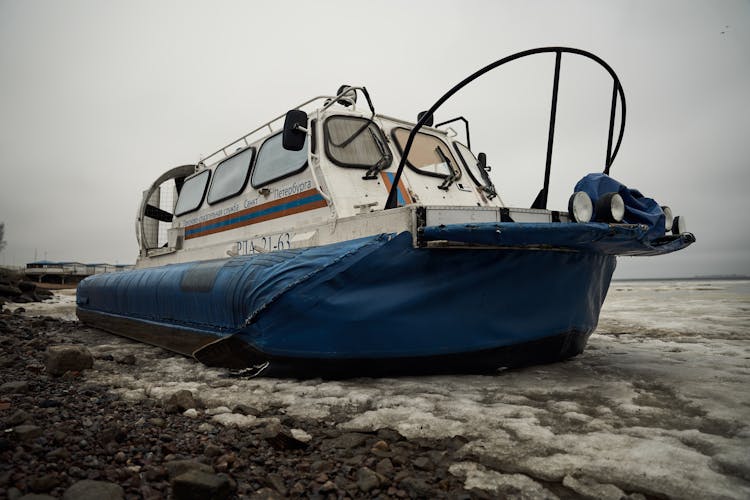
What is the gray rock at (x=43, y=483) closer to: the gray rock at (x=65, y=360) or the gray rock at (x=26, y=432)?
the gray rock at (x=26, y=432)

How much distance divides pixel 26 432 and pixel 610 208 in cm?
304

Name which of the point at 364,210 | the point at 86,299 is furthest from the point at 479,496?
the point at 86,299

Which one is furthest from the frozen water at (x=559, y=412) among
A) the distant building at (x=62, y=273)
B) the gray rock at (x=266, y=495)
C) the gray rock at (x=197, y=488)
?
the distant building at (x=62, y=273)

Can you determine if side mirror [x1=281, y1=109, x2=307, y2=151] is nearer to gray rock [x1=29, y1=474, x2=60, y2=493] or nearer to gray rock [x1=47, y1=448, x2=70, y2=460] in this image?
gray rock [x1=47, y1=448, x2=70, y2=460]

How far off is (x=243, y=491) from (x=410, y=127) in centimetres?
367

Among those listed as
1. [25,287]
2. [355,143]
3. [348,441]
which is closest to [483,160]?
[355,143]

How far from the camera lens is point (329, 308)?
2.67m

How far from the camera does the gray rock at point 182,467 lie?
152cm

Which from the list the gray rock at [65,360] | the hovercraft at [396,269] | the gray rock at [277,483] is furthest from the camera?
the gray rock at [65,360]

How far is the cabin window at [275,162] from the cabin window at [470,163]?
5.60ft

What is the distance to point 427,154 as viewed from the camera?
435cm

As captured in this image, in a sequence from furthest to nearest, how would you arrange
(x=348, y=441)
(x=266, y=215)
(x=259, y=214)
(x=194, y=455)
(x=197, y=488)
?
(x=259, y=214), (x=266, y=215), (x=348, y=441), (x=194, y=455), (x=197, y=488)

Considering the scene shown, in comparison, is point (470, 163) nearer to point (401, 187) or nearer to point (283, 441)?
point (401, 187)

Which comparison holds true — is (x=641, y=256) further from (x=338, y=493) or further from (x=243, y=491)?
(x=243, y=491)
